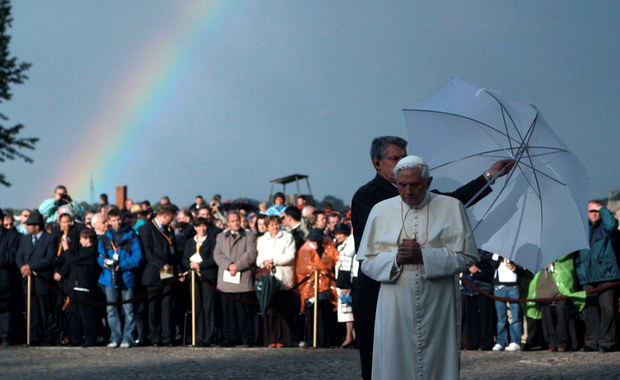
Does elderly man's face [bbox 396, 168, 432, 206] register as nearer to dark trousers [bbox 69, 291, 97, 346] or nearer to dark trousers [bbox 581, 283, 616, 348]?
dark trousers [bbox 581, 283, 616, 348]

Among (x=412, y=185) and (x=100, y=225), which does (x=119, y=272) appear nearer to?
(x=100, y=225)

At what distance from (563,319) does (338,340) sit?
3.55 meters

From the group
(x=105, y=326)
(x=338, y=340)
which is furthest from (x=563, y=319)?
(x=105, y=326)

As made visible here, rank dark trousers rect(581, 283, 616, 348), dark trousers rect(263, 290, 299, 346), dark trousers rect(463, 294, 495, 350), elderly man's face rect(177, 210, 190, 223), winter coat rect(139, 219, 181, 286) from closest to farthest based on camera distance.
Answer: dark trousers rect(581, 283, 616, 348) < dark trousers rect(463, 294, 495, 350) < dark trousers rect(263, 290, 299, 346) < winter coat rect(139, 219, 181, 286) < elderly man's face rect(177, 210, 190, 223)

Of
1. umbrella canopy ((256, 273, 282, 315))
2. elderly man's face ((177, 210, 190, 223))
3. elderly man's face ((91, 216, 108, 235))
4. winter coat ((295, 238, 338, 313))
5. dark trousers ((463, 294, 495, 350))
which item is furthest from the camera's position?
elderly man's face ((177, 210, 190, 223))

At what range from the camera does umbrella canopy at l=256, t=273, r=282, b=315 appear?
16.7 m

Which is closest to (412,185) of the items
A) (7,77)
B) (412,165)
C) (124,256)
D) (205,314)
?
(412,165)

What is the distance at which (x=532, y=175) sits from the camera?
815 cm

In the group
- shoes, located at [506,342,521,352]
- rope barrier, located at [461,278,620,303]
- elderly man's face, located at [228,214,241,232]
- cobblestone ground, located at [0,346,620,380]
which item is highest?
elderly man's face, located at [228,214,241,232]

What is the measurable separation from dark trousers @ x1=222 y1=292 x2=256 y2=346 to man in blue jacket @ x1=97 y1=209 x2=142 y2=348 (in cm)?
148

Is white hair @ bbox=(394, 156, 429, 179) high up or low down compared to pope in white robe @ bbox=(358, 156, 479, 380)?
up

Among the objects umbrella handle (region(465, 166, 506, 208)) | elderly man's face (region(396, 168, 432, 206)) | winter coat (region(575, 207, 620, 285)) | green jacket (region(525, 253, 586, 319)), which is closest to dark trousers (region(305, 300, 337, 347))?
green jacket (region(525, 253, 586, 319))

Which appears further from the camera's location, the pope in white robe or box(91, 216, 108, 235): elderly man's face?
box(91, 216, 108, 235): elderly man's face

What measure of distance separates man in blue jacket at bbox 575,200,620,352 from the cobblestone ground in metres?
0.40
